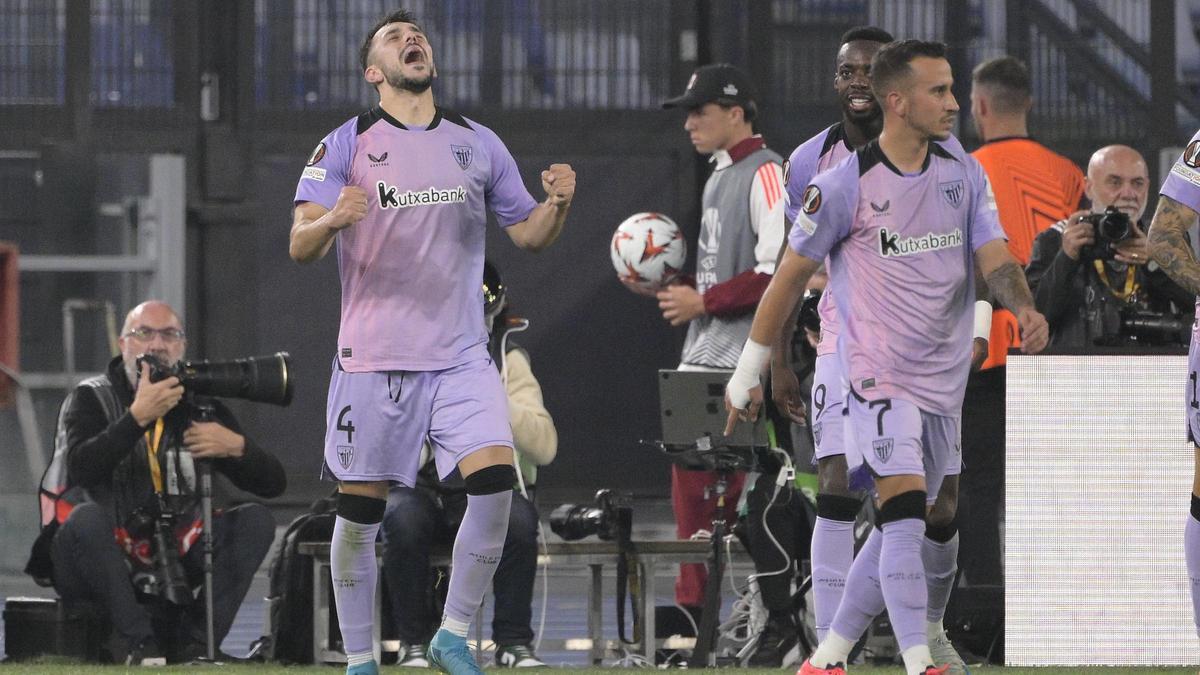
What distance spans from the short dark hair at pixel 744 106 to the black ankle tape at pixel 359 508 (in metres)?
2.46

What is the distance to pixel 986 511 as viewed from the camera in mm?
7695

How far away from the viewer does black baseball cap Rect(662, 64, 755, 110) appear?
26.2ft

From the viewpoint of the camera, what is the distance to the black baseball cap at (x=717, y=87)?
7988 millimetres

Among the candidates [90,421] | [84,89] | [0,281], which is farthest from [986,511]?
[84,89]

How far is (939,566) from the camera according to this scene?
611 cm

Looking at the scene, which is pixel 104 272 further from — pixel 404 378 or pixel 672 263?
pixel 404 378

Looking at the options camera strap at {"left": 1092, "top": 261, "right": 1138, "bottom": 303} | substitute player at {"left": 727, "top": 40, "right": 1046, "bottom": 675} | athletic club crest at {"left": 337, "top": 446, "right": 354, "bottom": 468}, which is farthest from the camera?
camera strap at {"left": 1092, "top": 261, "right": 1138, "bottom": 303}

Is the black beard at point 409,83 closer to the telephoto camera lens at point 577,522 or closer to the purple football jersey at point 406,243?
the purple football jersey at point 406,243

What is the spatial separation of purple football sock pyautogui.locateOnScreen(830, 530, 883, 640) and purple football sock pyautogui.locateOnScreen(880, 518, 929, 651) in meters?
0.13

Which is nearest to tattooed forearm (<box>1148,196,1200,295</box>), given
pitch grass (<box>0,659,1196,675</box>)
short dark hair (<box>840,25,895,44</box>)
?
short dark hair (<box>840,25,895,44</box>)

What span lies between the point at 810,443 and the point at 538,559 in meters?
1.03

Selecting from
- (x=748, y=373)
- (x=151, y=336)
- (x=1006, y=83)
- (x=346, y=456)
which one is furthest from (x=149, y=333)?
(x=1006, y=83)

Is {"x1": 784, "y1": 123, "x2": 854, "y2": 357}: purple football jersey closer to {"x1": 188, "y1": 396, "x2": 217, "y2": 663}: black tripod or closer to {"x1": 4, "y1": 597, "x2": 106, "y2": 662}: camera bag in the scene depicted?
{"x1": 188, "y1": 396, "x2": 217, "y2": 663}: black tripod

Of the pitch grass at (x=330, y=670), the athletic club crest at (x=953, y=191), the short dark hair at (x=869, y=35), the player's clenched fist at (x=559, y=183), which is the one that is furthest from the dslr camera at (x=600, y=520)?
the athletic club crest at (x=953, y=191)
